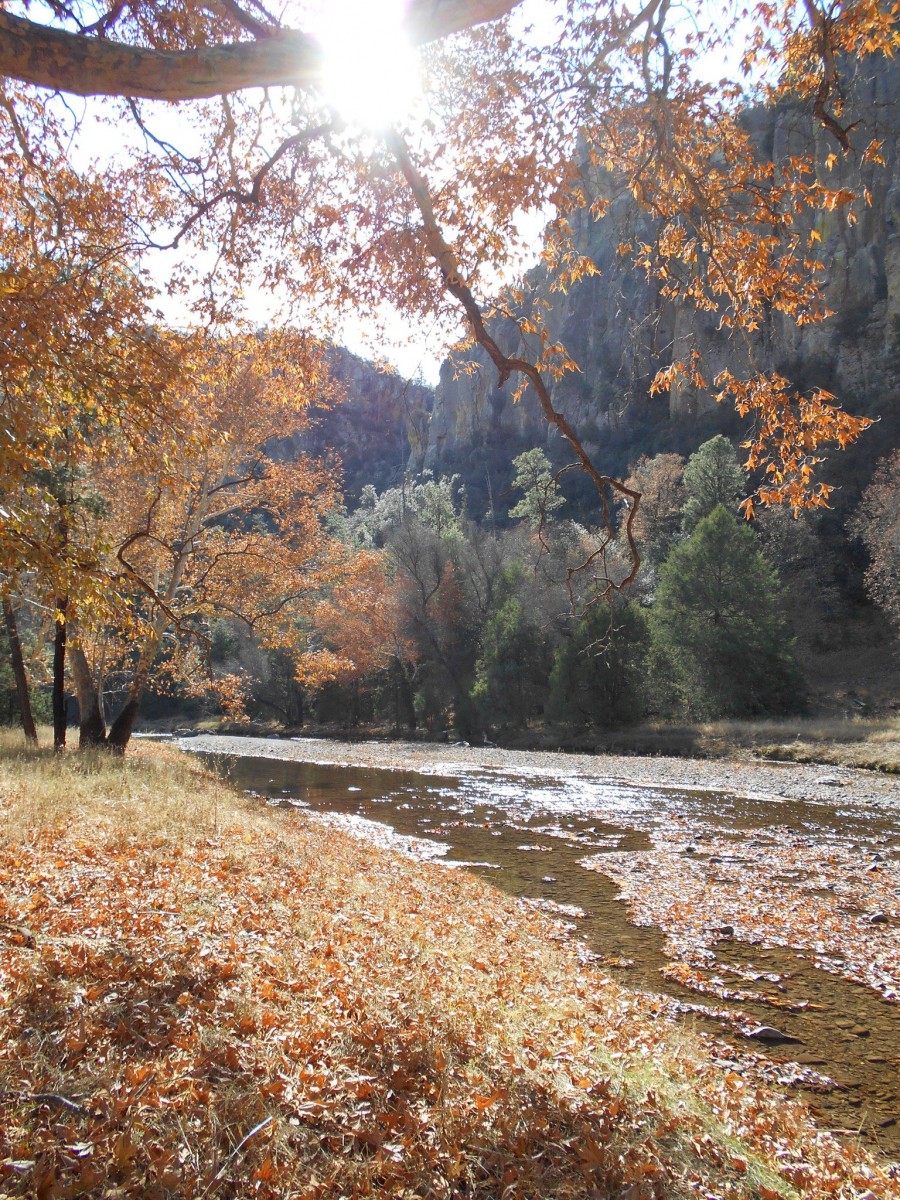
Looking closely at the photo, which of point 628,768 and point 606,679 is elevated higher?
point 606,679

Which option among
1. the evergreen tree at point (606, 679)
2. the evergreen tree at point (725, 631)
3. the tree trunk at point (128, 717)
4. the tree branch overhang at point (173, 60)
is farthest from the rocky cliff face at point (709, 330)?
the evergreen tree at point (606, 679)

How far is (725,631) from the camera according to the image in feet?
115

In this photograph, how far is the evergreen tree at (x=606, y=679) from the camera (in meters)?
36.6

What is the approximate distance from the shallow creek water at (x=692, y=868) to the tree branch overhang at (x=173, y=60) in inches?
287

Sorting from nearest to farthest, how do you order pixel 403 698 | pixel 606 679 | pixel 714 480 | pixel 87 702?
pixel 87 702 < pixel 606 679 < pixel 714 480 < pixel 403 698

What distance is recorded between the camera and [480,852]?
12438 mm

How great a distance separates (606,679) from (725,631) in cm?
646

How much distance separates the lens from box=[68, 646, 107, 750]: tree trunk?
54.9 feet

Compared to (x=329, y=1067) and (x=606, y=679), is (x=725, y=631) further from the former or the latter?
(x=329, y=1067)

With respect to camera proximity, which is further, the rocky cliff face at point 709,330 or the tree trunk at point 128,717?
the tree trunk at point 128,717

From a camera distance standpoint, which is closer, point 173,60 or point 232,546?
point 173,60

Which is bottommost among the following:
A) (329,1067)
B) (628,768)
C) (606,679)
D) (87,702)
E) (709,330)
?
(628,768)

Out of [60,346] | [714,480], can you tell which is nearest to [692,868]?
[60,346]

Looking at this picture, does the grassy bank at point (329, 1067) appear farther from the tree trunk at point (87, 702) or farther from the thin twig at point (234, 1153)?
the tree trunk at point (87, 702)
